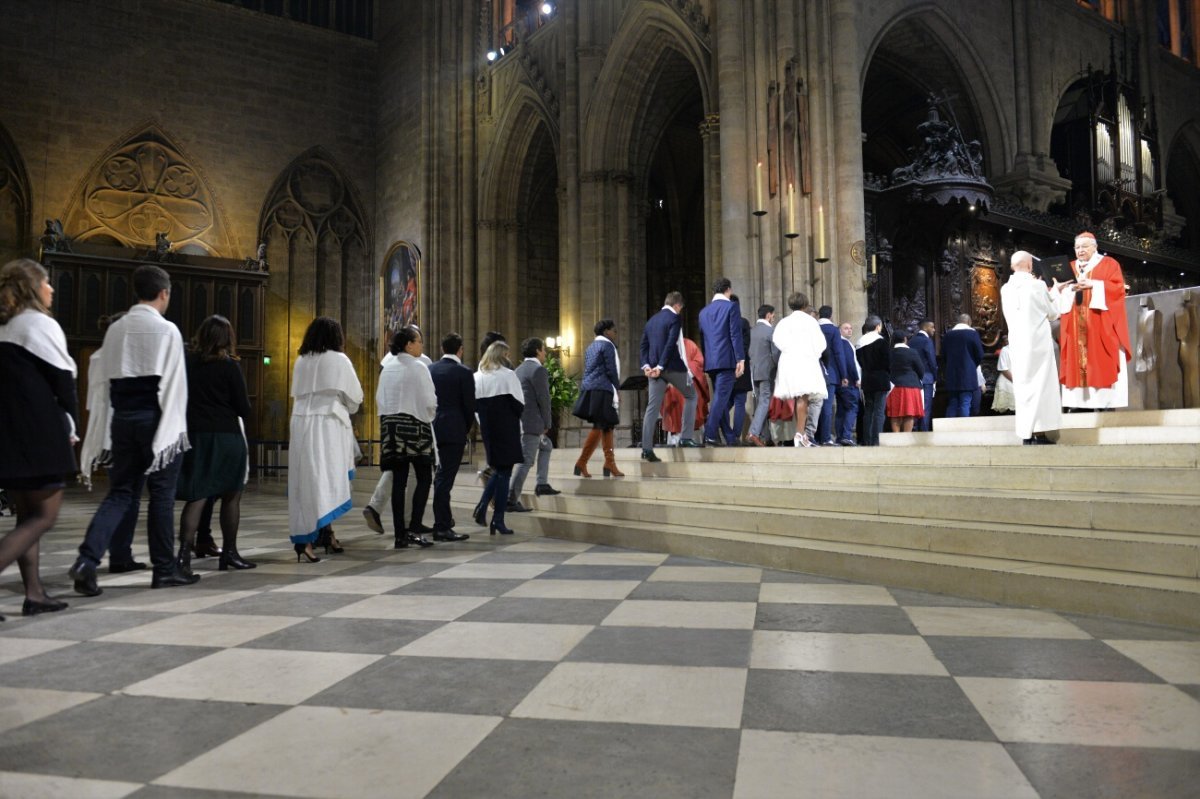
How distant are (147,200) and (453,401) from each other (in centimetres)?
1935

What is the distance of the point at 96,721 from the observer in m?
2.31

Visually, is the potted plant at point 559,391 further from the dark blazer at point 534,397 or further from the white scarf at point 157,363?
the white scarf at point 157,363

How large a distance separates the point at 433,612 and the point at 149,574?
2394mm

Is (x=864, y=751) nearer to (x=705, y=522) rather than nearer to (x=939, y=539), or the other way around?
(x=939, y=539)

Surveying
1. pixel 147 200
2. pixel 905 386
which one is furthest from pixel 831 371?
pixel 147 200

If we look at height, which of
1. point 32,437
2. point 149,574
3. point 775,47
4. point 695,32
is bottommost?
point 149,574

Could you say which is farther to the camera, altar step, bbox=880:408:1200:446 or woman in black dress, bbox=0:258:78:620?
altar step, bbox=880:408:1200:446

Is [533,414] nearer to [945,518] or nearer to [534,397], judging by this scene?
[534,397]

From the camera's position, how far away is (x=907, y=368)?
10.1 m

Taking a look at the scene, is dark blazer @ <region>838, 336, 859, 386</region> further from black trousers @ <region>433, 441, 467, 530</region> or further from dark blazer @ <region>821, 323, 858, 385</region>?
black trousers @ <region>433, 441, 467, 530</region>

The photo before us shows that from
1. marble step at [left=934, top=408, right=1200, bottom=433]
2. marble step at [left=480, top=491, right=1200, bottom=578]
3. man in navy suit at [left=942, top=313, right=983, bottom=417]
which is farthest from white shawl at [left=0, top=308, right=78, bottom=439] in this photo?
man in navy suit at [left=942, top=313, right=983, bottom=417]

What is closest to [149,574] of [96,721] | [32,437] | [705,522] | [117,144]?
[32,437]

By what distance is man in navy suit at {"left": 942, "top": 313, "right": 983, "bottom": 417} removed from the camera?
10.2 meters

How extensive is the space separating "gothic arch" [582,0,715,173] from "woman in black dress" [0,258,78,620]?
47.0 ft
